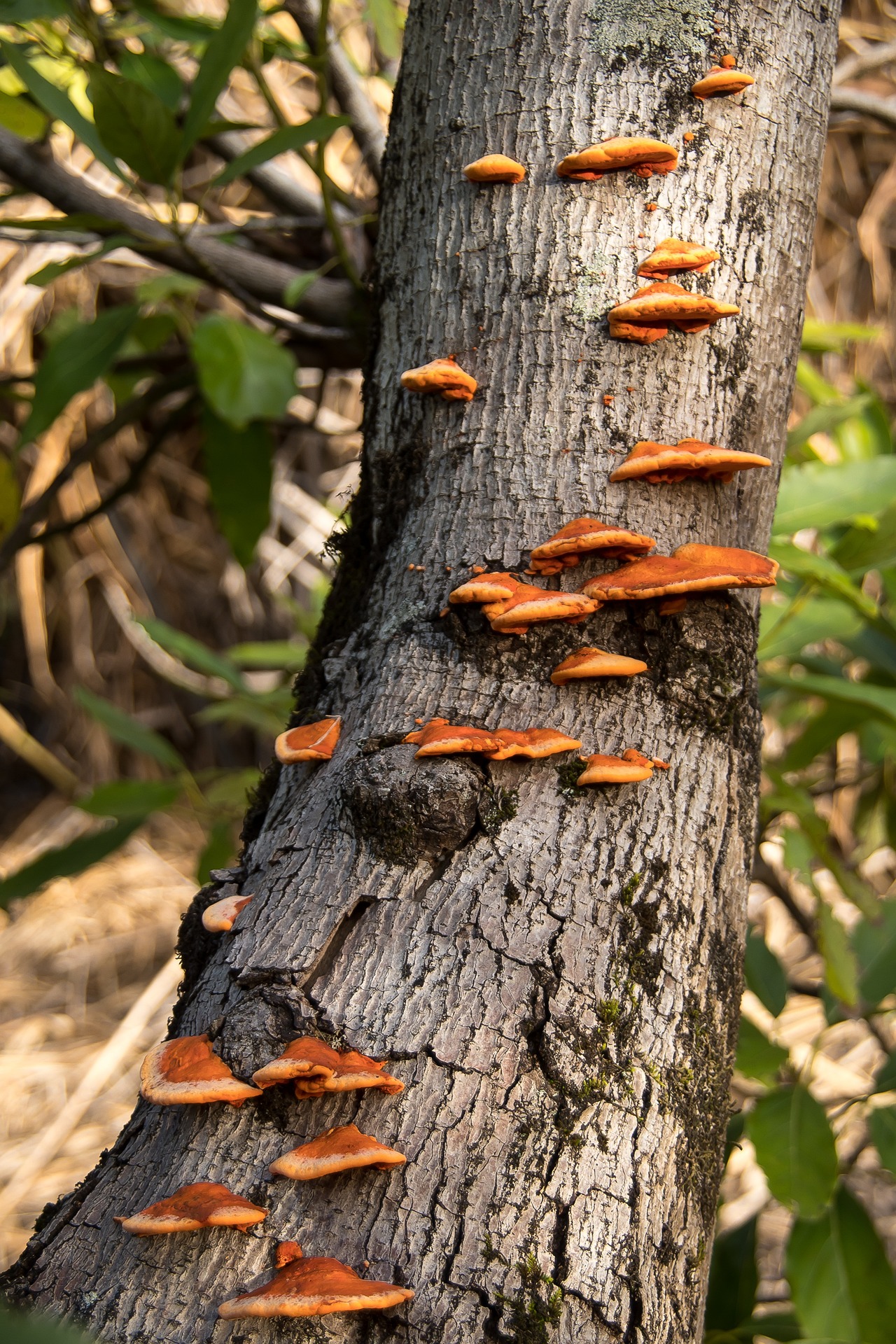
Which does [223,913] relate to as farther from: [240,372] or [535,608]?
[240,372]

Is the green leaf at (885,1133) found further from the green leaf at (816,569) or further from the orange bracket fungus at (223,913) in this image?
the orange bracket fungus at (223,913)

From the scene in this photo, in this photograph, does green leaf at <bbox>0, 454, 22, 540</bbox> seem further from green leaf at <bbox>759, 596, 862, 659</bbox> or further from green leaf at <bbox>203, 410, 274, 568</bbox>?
green leaf at <bbox>759, 596, 862, 659</bbox>

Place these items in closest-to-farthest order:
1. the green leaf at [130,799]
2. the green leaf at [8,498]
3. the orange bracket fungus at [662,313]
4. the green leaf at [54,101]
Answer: the orange bracket fungus at [662,313], the green leaf at [54,101], the green leaf at [130,799], the green leaf at [8,498]

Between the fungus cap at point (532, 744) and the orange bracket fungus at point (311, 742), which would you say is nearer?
the fungus cap at point (532, 744)

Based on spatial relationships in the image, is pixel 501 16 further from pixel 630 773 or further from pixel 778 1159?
pixel 778 1159

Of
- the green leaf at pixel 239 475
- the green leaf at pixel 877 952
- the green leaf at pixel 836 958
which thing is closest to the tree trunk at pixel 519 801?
the green leaf at pixel 836 958

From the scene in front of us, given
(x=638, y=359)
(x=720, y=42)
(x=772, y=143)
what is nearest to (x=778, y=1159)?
Result: (x=638, y=359)
